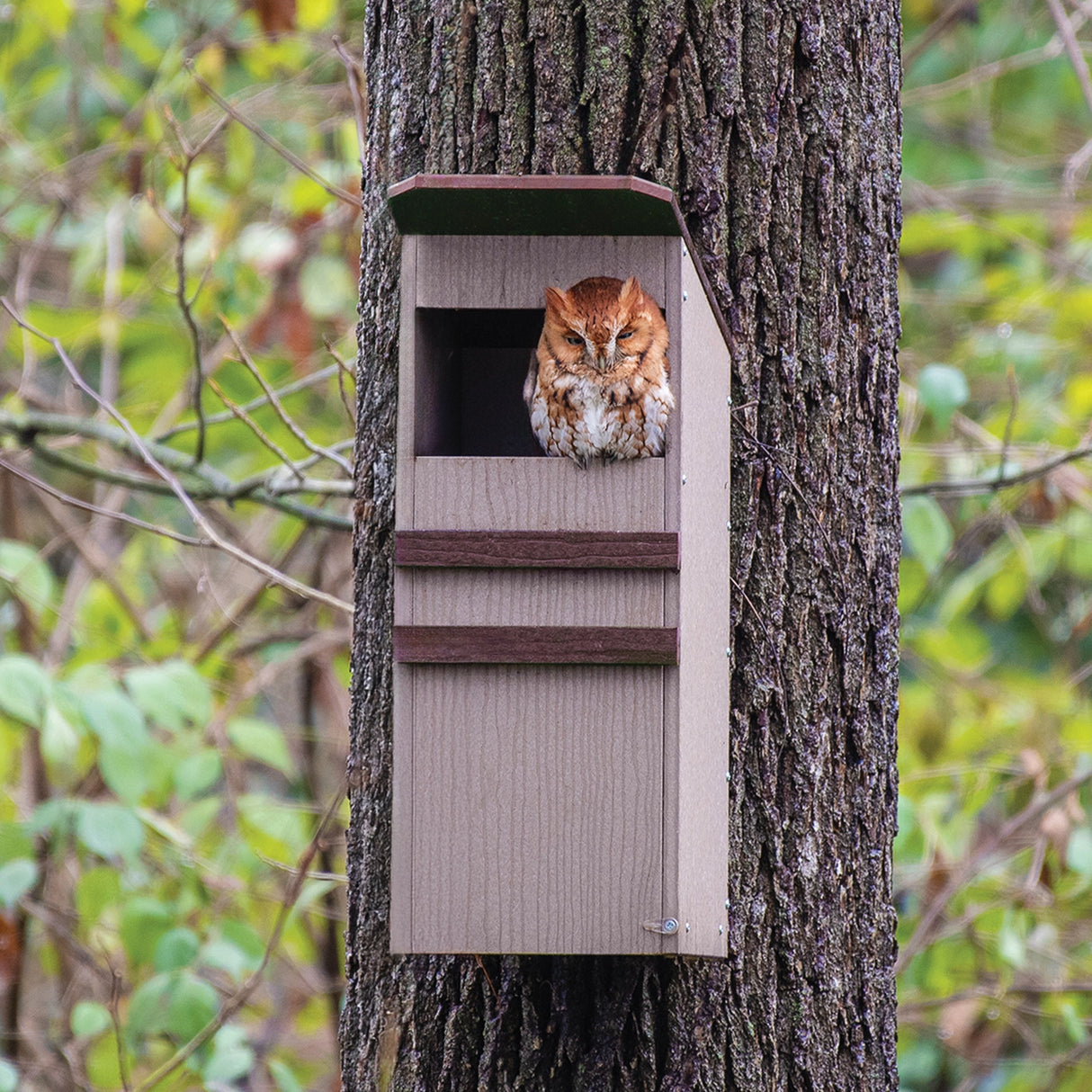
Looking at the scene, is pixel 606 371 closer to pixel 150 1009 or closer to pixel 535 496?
pixel 535 496

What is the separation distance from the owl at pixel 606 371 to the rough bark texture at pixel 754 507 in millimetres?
303

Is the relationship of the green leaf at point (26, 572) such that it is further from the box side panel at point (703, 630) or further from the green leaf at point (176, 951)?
the box side panel at point (703, 630)

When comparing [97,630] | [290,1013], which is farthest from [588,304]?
[290,1013]

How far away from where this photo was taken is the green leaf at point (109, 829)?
281 cm

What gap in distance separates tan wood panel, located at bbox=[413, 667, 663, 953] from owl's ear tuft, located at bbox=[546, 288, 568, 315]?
0.47 meters

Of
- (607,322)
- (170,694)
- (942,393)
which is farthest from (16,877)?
(942,393)

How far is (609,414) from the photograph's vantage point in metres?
1.75

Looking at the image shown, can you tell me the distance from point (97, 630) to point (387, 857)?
6.74 feet

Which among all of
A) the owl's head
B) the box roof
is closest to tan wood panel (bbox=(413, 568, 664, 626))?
the owl's head

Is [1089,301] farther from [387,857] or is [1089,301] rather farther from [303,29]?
[387,857]

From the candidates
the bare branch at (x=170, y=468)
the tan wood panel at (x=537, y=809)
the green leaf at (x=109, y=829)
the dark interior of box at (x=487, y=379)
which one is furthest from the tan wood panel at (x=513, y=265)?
the green leaf at (x=109, y=829)

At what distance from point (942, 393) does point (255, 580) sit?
2988 millimetres

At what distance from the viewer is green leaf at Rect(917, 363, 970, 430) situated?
2.79 meters

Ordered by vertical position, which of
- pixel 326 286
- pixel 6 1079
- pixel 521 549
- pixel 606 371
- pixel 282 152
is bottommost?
pixel 6 1079
